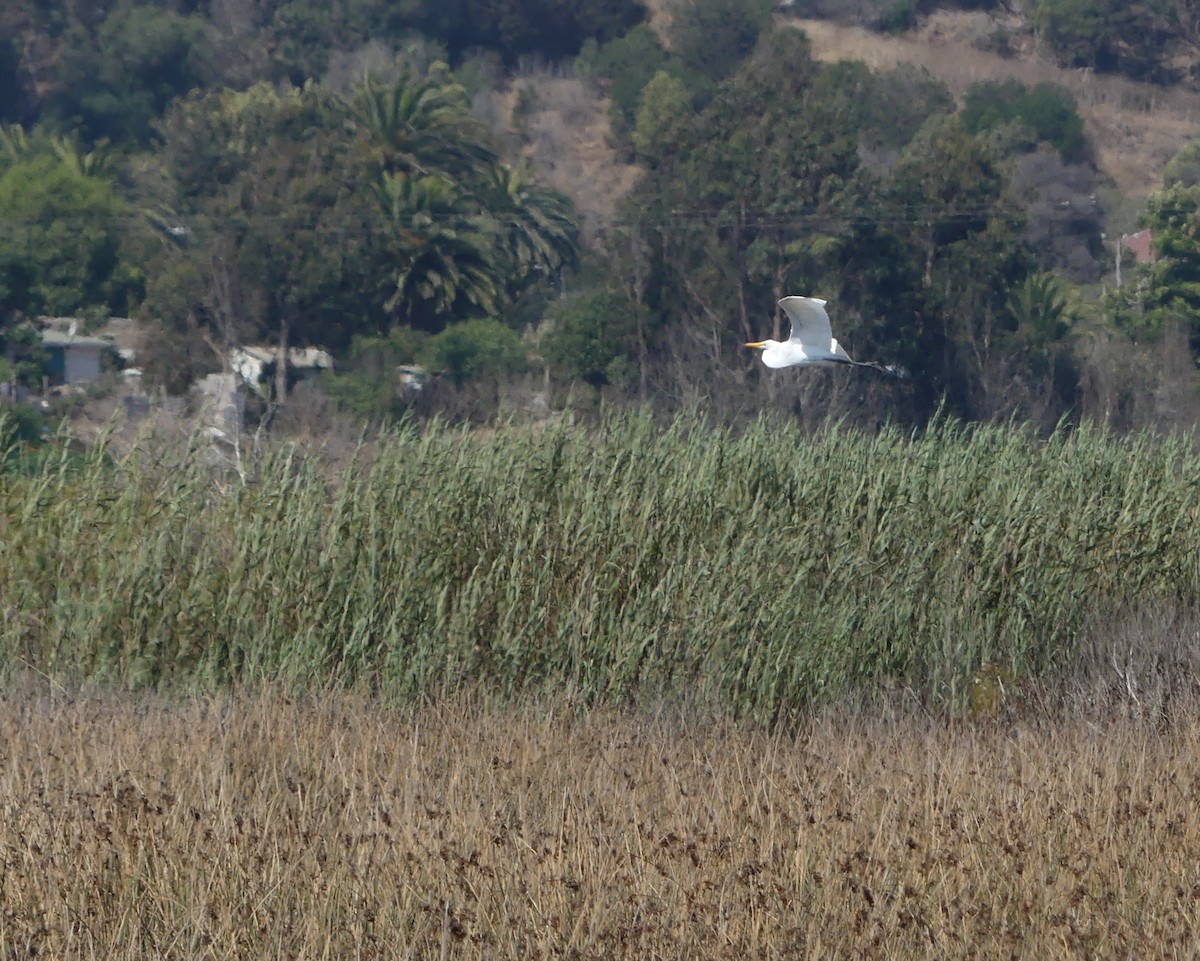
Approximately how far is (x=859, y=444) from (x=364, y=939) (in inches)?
190

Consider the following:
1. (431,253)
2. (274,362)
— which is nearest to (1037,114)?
(431,253)

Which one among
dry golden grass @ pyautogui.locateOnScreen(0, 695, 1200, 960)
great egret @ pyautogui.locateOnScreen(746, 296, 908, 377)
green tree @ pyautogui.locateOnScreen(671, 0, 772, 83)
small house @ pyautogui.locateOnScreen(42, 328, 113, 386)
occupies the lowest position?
small house @ pyautogui.locateOnScreen(42, 328, 113, 386)

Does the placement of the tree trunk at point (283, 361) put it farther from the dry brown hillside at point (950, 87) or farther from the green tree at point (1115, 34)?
the green tree at point (1115, 34)

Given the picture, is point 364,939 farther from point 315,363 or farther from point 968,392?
point 315,363

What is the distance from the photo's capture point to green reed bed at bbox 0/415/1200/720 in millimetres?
6656

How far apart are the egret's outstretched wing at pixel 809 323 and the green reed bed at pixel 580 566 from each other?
74.9 inches

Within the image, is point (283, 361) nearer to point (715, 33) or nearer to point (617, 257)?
point (617, 257)

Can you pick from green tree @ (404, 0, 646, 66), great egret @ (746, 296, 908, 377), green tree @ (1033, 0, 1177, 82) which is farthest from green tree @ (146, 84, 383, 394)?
green tree @ (1033, 0, 1177, 82)

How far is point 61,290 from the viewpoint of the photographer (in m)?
26.2

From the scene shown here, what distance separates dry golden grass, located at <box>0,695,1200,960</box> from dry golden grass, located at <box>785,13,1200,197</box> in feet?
124

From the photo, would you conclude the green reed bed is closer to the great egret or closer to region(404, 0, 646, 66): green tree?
the great egret

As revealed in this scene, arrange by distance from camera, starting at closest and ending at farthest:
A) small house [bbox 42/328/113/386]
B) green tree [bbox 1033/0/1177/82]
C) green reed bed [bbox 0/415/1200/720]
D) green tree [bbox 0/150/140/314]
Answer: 1. green reed bed [bbox 0/415/1200/720]
2. small house [bbox 42/328/113/386]
3. green tree [bbox 0/150/140/314]
4. green tree [bbox 1033/0/1177/82]

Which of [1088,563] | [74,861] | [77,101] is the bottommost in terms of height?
[77,101]

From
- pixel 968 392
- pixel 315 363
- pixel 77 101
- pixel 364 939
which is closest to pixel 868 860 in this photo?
pixel 364 939
